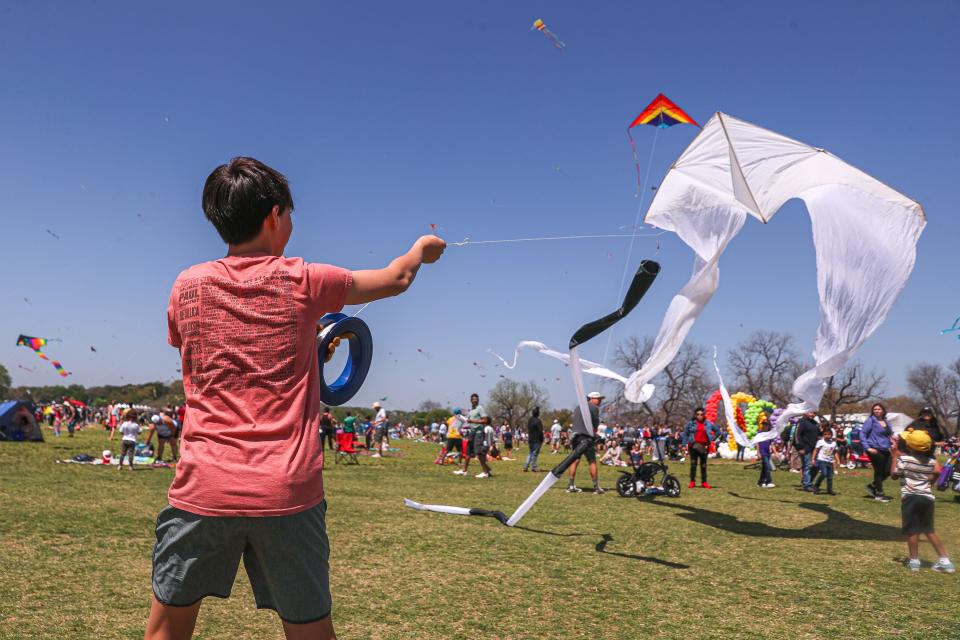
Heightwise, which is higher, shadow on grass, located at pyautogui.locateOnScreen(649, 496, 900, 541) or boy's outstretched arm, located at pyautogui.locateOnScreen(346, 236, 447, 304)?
boy's outstretched arm, located at pyautogui.locateOnScreen(346, 236, 447, 304)

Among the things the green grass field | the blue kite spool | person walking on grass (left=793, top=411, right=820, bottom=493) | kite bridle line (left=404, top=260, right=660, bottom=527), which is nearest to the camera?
the blue kite spool

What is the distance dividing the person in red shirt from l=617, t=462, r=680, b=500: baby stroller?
10.4 metres

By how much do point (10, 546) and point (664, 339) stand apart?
6643 mm

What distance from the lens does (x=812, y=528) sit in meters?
8.44

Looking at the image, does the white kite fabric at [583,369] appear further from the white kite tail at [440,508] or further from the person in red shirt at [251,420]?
the person in red shirt at [251,420]

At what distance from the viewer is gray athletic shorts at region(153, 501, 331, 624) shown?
1604 mm

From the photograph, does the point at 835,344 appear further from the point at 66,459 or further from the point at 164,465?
the point at 66,459

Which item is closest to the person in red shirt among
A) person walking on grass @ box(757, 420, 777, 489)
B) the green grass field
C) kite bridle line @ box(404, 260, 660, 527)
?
the green grass field

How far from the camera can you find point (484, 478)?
1455 centimetres

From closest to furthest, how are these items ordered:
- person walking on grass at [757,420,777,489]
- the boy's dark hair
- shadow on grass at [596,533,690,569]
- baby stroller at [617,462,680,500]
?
1. the boy's dark hair
2. shadow on grass at [596,533,690,569]
3. baby stroller at [617,462,680,500]
4. person walking on grass at [757,420,777,489]

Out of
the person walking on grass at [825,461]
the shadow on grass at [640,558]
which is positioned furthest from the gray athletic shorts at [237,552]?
the person walking on grass at [825,461]

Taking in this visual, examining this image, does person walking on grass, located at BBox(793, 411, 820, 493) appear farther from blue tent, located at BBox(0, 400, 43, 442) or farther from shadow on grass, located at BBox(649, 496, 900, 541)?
blue tent, located at BBox(0, 400, 43, 442)

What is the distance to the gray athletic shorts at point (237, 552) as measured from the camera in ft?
5.26

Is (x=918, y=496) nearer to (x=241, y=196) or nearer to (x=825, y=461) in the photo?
(x=241, y=196)
